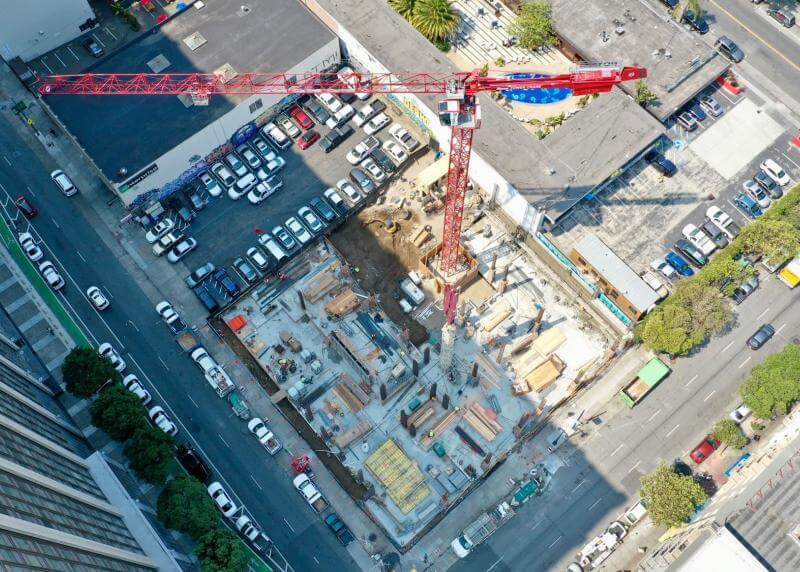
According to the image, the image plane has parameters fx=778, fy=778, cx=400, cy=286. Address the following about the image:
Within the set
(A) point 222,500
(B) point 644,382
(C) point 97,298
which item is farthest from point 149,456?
(B) point 644,382

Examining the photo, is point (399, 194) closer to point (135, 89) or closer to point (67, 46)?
point (135, 89)

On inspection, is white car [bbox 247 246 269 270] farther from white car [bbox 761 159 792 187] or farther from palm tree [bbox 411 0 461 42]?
white car [bbox 761 159 792 187]

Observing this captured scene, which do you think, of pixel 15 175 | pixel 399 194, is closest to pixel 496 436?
pixel 399 194

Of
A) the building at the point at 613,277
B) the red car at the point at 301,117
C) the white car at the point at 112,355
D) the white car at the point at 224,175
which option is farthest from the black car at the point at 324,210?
the building at the point at 613,277

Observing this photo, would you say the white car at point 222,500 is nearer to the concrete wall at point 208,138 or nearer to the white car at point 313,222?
the white car at point 313,222

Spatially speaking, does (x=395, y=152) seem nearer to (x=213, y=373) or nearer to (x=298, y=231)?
(x=298, y=231)

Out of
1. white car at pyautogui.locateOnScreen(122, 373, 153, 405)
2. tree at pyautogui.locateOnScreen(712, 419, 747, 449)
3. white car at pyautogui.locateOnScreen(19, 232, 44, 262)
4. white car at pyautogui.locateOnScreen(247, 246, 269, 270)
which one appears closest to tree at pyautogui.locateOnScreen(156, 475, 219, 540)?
white car at pyautogui.locateOnScreen(122, 373, 153, 405)

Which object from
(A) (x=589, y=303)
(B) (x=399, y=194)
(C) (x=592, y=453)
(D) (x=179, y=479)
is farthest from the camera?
(B) (x=399, y=194)
